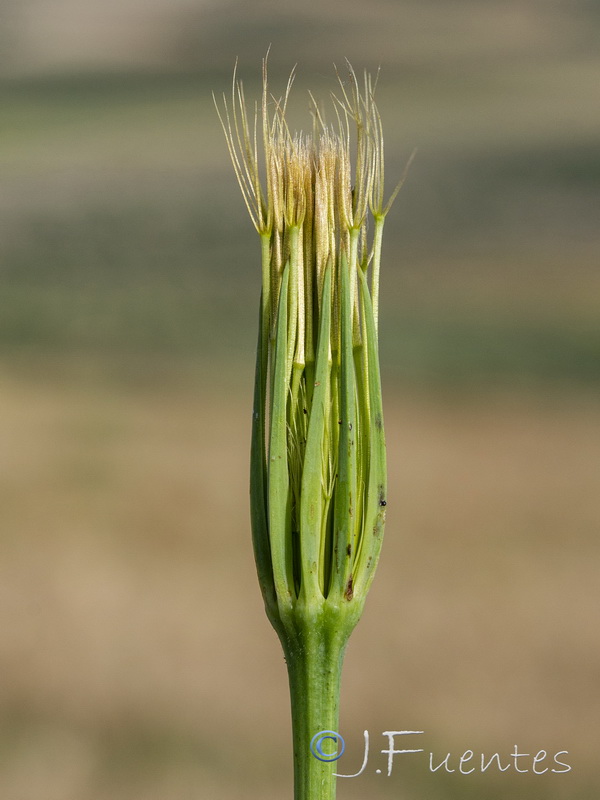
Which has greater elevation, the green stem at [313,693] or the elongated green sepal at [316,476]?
the elongated green sepal at [316,476]

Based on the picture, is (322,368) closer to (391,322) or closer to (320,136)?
(320,136)

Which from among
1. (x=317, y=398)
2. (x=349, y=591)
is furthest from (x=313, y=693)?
(x=317, y=398)

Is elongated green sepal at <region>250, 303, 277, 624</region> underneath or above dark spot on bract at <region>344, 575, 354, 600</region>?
above

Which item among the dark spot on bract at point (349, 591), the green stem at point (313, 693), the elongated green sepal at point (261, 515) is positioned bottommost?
the green stem at point (313, 693)

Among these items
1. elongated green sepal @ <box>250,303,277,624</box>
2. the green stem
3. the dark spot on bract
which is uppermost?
elongated green sepal @ <box>250,303,277,624</box>
